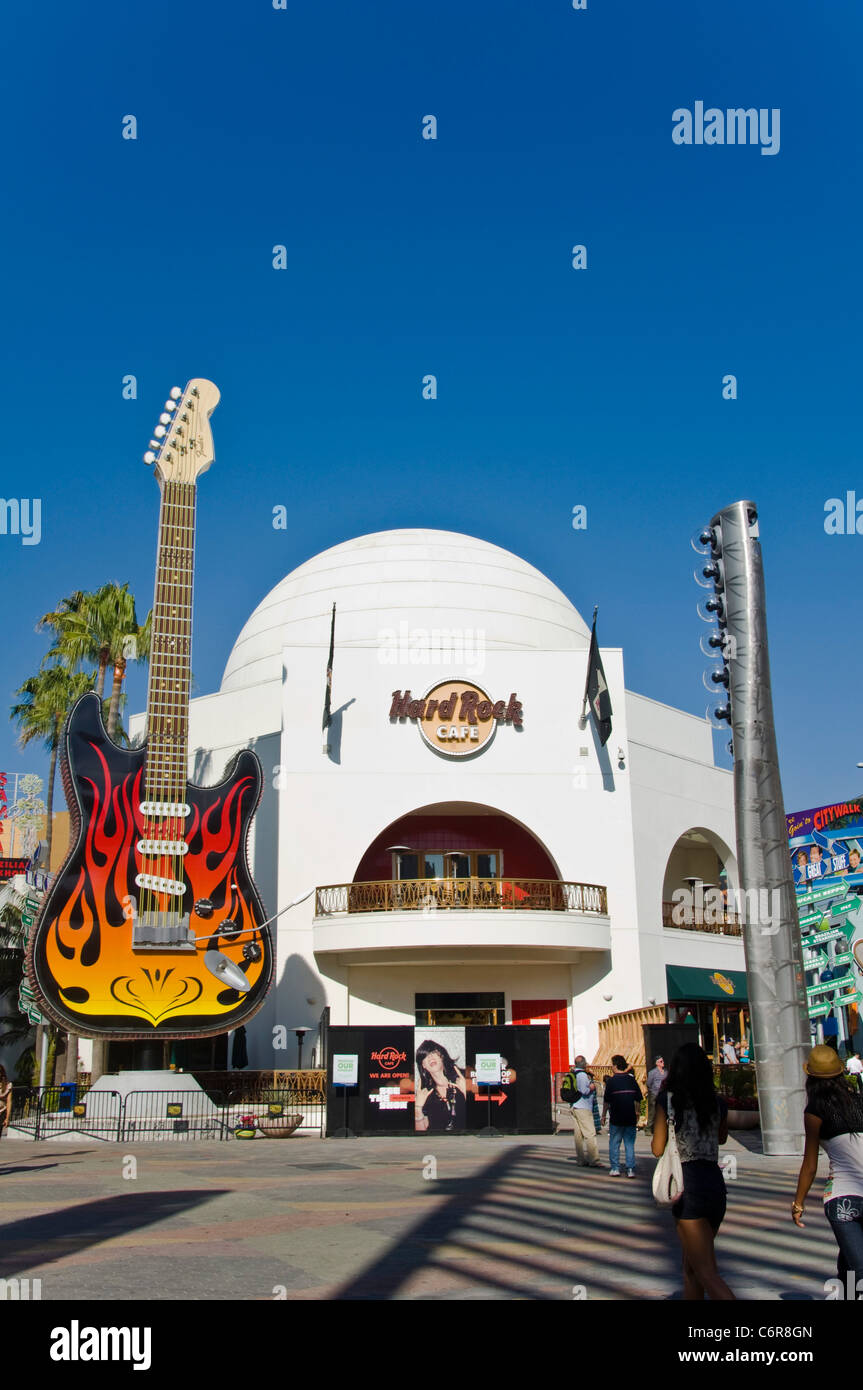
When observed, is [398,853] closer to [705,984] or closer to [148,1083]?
[705,984]

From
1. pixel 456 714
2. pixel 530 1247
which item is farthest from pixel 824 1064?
pixel 456 714

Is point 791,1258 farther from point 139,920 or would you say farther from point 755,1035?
point 139,920

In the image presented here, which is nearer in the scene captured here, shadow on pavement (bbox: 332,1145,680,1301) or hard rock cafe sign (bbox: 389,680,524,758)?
shadow on pavement (bbox: 332,1145,680,1301)

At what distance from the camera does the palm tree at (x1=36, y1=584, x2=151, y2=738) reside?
33531 millimetres

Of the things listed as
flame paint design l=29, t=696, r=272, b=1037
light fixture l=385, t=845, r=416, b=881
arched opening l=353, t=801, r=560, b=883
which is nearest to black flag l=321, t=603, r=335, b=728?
light fixture l=385, t=845, r=416, b=881

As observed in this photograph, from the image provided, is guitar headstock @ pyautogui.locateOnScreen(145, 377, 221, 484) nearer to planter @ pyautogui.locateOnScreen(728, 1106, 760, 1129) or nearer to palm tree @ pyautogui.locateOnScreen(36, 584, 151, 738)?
palm tree @ pyautogui.locateOnScreen(36, 584, 151, 738)

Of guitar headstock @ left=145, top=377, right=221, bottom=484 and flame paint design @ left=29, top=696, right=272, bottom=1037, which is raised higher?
guitar headstock @ left=145, top=377, right=221, bottom=484

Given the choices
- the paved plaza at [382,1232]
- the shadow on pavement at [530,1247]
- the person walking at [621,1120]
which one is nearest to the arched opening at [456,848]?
the paved plaza at [382,1232]

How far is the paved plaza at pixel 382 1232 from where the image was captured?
25.8 feet

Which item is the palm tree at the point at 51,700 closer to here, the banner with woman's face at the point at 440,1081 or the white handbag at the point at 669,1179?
the banner with woman's face at the point at 440,1081

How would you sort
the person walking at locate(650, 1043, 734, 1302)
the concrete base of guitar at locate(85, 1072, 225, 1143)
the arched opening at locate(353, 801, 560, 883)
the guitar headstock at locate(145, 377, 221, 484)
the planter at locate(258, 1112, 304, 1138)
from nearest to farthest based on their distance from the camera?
1. the person walking at locate(650, 1043, 734, 1302)
2. the planter at locate(258, 1112, 304, 1138)
3. the concrete base of guitar at locate(85, 1072, 225, 1143)
4. the guitar headstock at locate(145, 377, 221, 484)
5. the arched opening at locate(353, 801, 560, 883)

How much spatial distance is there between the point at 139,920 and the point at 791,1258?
18434 millimetres

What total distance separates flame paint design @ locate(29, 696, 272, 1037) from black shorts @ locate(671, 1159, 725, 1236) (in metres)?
20.0
